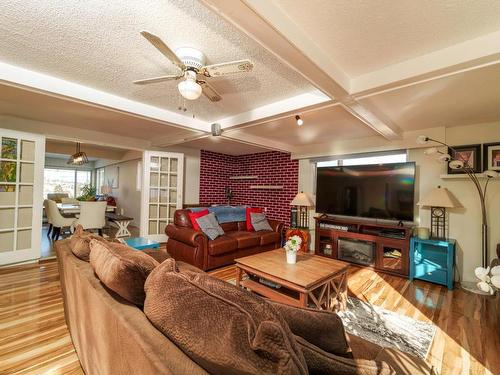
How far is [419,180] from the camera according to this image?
3564 mm

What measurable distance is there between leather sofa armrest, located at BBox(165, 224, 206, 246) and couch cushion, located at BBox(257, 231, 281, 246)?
1127 millimetres

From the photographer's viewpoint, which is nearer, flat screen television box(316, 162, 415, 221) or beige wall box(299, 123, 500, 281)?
beige wall box(299, 123, 500, 281)

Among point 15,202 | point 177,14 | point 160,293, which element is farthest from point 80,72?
point 15,202

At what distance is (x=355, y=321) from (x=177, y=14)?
9.04 feet

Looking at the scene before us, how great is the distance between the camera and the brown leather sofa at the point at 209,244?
10.6 ft

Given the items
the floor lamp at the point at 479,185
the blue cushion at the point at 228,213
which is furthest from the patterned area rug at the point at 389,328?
the blue cushion at the point at 228,213

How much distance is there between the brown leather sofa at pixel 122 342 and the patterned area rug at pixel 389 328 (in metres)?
1.04

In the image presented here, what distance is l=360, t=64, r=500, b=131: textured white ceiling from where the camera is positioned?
197 centimetres

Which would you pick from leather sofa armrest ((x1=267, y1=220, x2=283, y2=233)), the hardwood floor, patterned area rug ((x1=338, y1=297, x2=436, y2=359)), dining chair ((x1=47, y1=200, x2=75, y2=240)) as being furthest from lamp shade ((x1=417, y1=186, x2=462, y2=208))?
dining chair ((x1=47, y1=200, x2=75, y2=240))

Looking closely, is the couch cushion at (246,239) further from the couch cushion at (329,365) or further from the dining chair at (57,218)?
the dining chair at (57,218)

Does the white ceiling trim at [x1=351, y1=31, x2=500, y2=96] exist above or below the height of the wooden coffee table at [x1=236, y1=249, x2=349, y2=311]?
above

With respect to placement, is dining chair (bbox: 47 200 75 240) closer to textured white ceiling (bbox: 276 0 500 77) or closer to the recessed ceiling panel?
the recessed ceiling panel

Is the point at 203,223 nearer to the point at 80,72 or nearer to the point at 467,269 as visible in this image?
the point at 80,72

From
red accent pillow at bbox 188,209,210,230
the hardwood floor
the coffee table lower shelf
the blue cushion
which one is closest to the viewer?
the hardwood floor
